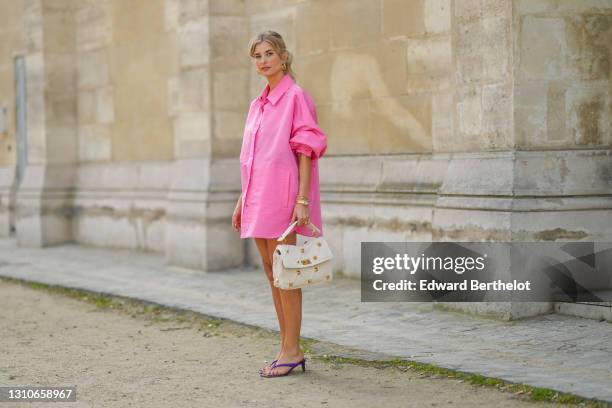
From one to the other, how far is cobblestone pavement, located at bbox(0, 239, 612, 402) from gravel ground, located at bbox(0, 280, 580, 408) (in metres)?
0.29

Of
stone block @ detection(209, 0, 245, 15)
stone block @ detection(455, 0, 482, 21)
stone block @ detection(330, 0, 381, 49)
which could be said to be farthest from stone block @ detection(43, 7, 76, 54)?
stone block @ detection(455, 0, 482, 21)

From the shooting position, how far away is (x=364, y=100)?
28.1ft

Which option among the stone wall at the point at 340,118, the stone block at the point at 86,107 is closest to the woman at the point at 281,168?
the stone wall at the point at 340,118

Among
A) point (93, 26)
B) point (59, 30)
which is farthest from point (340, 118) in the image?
point (59, 30)

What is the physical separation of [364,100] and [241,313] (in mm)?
2574

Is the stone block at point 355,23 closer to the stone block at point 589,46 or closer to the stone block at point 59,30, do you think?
the stone block at point 589,46

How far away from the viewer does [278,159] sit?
4930 mm

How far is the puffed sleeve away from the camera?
4.91 metres

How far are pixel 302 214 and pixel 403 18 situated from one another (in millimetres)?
3734

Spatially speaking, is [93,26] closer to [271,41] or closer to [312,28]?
[312,28]

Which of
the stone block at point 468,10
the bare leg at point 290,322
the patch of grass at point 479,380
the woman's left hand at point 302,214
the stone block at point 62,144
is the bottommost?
the patch of grass at point 479,380

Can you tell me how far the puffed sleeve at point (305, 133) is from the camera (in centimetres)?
491

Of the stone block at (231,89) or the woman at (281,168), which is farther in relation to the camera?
the stone block at (231,89)

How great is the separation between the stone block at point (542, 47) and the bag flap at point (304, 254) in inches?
96.8
